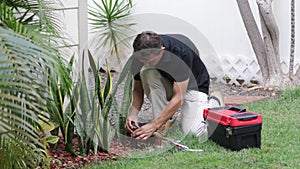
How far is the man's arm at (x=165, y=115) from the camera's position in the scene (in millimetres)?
4398

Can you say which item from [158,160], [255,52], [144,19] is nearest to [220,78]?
[255,52]

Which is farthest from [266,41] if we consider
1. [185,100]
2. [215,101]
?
[185,100]

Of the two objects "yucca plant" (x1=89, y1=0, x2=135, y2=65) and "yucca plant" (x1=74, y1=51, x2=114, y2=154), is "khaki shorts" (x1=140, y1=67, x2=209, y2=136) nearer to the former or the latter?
"yucca plant" (x1=74, y1=51, x2=114, y2=154)

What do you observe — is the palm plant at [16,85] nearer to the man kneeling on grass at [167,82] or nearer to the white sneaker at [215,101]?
the man kneeling on grass at [167,82]

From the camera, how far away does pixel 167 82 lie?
15.6ft

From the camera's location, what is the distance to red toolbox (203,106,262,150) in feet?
13.5

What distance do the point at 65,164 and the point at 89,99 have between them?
53 cm

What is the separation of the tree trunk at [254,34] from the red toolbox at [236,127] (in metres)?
2.45

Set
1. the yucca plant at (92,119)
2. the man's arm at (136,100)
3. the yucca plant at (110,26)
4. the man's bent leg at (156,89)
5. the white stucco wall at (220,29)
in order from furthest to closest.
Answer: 1. the yucca plant at (110,26)
2. the white stucco wall at (220,29)
3. the man's bent leg at (156,89)
4. the man's arm at (136,100)
5. the yucca plant at (92,119)

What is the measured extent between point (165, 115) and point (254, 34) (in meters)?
2.64

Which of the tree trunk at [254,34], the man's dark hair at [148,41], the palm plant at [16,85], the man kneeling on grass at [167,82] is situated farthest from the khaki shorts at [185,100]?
the palm plant at [16,85]

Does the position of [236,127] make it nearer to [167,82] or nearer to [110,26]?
[167,82]

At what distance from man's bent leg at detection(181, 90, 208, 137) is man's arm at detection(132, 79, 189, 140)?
0.40 m

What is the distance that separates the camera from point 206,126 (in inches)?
177
